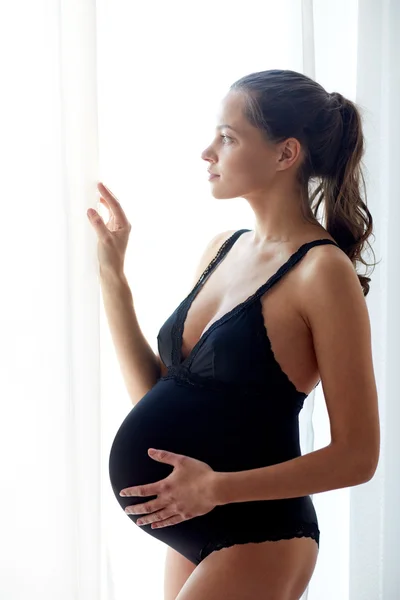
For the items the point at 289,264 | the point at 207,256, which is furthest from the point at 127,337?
the point at 289,264

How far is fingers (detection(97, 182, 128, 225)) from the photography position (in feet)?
4.52

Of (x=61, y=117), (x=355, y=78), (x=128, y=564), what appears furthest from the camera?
(x=355, y=78)

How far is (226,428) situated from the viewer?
4.08 ft

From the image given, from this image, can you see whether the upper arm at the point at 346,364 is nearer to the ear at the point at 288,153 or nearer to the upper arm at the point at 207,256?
the ear at the point at 288,153

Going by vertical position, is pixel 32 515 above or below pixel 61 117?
below

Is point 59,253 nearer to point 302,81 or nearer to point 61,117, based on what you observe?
point 61,117

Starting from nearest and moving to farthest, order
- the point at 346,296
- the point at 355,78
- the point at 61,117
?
1. the point at 346,296
2. the point at 61,117
3. the point at 355,78

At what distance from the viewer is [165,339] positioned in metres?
1.37

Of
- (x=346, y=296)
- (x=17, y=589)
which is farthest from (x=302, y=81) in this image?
(x=17, y=589)

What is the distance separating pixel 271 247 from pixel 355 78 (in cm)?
82

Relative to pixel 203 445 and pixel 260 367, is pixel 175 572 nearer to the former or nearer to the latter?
pixel 203 445

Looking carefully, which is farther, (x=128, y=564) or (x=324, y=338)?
(x=128, y=564)

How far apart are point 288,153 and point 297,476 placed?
54cm

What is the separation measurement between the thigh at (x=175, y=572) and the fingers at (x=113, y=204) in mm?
602
